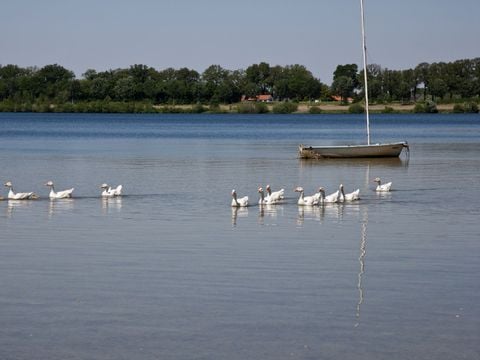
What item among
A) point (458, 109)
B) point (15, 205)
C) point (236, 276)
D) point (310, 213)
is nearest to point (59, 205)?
point (15, 205)

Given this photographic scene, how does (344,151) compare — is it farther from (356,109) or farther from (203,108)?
(203,108)

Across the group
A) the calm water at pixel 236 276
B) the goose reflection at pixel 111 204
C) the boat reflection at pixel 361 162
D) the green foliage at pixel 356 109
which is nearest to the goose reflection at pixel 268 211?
the calm water at pixel 236 276

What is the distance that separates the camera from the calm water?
14.5 metres

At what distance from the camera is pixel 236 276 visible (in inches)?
739

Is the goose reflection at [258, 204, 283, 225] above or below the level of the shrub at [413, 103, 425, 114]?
below

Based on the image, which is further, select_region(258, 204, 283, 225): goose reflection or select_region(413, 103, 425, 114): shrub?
select_region(413, 103, 425, 114): shrub

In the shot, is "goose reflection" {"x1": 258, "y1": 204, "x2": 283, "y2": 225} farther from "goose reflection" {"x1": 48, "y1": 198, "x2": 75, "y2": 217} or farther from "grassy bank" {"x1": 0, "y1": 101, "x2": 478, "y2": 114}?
"grassy bank" {"x1": 0, "y1": 101, "x2": 478, "y2": 114}

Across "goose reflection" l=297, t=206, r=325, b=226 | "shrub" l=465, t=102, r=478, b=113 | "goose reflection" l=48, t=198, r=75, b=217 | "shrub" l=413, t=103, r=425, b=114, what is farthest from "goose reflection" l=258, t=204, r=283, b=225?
"shrub" l=465, t=102, r=478, b=113

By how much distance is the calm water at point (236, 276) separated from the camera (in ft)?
47.7

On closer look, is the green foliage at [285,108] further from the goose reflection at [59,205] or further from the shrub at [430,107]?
the goose reflection at [59,205]

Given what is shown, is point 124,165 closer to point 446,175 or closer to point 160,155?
point 160,155

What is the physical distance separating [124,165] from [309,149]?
1037 centimetres

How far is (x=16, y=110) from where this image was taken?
192m

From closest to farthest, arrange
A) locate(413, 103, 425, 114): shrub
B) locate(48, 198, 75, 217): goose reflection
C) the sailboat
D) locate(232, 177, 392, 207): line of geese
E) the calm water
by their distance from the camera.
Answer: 1. the calm water
2. locate(48, 198, 75, 217): goose reflection
3. locate(232, 177, 392, 207): line of geese
4. the sailboat
5. locate(413, 103, 425, 114): shrub
